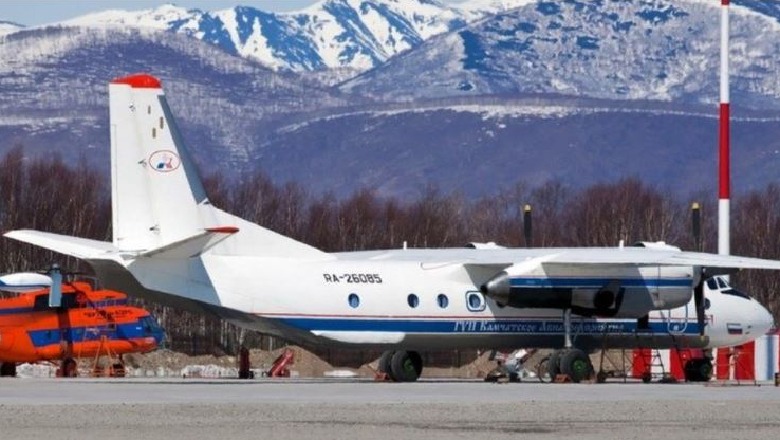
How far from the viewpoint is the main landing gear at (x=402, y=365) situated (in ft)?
182

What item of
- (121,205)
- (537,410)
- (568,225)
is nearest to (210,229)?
(121,205)

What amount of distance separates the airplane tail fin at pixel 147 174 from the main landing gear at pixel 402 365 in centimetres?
697

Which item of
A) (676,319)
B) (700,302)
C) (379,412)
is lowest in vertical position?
(379,412)

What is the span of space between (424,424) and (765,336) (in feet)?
95.2

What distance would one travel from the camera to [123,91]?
50.2 metres

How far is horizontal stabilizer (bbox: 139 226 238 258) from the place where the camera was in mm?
48469

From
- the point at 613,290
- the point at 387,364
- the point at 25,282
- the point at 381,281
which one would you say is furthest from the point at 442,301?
the point at 25,282

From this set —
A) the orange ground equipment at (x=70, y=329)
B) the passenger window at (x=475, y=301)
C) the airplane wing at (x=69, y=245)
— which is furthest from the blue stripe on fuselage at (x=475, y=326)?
the orange ground equipment at (x=70, y=329)

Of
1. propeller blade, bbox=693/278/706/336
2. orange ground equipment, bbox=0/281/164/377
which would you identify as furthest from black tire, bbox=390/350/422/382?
orange ground equipment, bbox=0/281/164/377

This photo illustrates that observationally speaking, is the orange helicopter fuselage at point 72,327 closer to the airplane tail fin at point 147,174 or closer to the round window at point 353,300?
the round window at point 353,300

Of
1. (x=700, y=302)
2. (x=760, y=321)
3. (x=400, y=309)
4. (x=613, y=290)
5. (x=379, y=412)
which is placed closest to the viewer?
(x=379, y=412)

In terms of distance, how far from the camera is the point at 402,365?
55562 millimetres

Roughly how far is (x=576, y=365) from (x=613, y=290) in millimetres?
2182

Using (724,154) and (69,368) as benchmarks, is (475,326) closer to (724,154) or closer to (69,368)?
(724,154)
